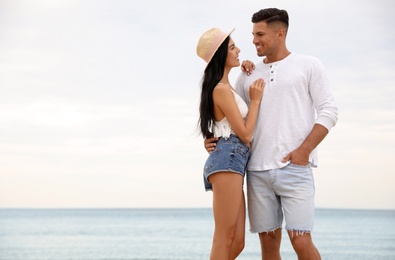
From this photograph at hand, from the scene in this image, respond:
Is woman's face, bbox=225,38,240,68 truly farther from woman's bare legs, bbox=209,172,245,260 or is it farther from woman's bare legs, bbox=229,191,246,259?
woman's bare legs, bbox=229,191,246,259

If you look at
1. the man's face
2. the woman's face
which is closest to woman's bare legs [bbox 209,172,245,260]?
the woman's face

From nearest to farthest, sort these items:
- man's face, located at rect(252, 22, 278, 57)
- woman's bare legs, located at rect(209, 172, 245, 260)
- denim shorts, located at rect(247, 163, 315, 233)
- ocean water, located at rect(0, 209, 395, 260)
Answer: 1. woman's bare legs, located at rect(209, 172, 245, 260)
2. denim shorts, located at rect(247, 163, 315, 233)
3. man's face, located at rect(252, 22, 278, 57)
4. ocean water, located at rect(0, 209, 395, 260)

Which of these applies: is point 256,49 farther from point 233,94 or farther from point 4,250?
point 4,250

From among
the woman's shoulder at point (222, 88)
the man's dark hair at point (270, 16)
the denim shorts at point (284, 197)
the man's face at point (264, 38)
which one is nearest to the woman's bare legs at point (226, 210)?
the denim shorts at point (284, 197)

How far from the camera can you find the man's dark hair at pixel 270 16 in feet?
13.7

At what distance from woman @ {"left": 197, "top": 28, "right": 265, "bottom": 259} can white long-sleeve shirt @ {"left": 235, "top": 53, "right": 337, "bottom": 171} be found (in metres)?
0.10

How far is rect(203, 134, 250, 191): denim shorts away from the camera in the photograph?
3.96 m

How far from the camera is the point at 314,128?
408 cm

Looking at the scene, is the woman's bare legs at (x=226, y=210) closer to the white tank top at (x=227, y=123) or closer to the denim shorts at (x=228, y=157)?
the denim shorts at (x=228, y=157)

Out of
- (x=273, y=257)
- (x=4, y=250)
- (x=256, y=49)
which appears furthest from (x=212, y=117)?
(x=4, y=250)

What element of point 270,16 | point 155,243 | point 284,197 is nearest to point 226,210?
point 284,197

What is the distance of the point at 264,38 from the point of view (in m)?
4.18

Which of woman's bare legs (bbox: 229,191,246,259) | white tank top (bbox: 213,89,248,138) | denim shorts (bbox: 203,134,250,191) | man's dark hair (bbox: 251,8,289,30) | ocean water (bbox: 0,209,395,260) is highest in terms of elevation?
man's dark hair (bbox: 251,8,289,30)

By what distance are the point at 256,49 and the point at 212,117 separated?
551 mm
